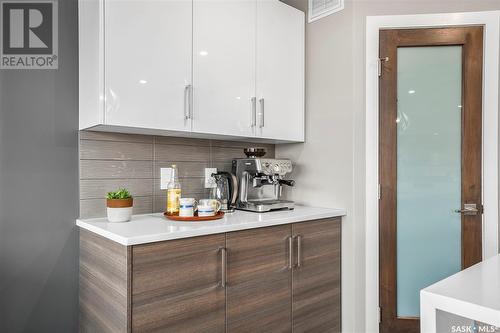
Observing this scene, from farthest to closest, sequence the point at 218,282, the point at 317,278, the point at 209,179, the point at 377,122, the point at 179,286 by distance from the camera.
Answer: the point at 209,179 < the point at 377,122 < the point at 317,278 < the point at 218,282 < the point at 179,286

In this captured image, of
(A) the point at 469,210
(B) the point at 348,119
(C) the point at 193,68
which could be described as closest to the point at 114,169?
(C) the point at 193,68

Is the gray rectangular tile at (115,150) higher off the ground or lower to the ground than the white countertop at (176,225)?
higher

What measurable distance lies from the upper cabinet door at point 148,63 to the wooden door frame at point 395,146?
1260 mm

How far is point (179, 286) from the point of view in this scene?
4.89ft

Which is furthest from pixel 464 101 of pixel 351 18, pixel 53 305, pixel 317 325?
pixel 53 305

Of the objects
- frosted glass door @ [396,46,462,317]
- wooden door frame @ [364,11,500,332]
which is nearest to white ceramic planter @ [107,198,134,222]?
wooden door frame @ [364,11,500,332]

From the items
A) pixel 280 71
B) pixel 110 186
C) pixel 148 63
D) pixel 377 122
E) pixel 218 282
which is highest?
pixel 280 71

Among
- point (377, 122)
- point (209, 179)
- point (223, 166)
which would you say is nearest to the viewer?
point (377, 122)

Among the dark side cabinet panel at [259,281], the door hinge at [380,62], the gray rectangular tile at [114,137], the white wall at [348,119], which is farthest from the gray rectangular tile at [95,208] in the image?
the door hinge at [380,62]

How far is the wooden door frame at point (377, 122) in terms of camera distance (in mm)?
2072

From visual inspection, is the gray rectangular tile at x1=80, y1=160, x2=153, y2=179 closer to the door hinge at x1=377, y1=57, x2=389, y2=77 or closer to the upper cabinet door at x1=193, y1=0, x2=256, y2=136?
the upper cabinet door at x1=193, y1=0, x2=256, y2=136

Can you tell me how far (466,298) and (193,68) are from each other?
1.60 m

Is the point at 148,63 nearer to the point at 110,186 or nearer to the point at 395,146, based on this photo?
the point at 110,186

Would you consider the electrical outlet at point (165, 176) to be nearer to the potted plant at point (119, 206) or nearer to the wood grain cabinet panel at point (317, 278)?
the potted plant at point (119, 206)
